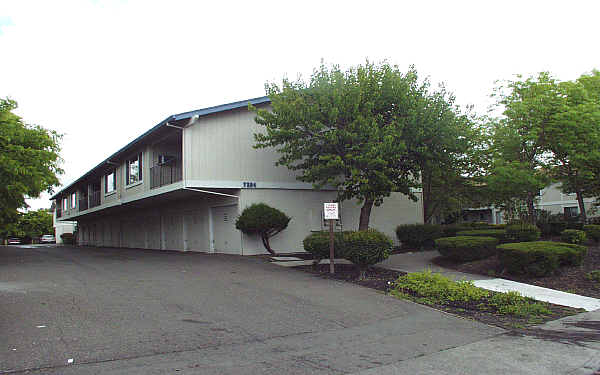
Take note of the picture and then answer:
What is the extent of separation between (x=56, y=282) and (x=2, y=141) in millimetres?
7772

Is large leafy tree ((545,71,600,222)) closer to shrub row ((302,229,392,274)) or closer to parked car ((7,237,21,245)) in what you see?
shrub row ((302,229,392,274))

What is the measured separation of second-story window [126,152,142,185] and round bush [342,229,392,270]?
1325 centimetres

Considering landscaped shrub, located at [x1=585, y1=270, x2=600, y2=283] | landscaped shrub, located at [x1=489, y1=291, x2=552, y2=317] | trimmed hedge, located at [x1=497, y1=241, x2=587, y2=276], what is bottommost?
landscaped shrub, located at [x1=489, y1=291, x2=552, y2=317]

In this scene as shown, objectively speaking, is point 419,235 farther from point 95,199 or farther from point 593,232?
point 95,199

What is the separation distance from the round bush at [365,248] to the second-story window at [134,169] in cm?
1325

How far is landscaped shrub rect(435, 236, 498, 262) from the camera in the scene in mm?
14250

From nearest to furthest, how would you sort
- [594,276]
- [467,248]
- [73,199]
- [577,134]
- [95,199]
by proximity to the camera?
[594,276], [467,248], [577,134], [95,199], [73,199]

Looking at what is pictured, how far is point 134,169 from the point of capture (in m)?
23.4

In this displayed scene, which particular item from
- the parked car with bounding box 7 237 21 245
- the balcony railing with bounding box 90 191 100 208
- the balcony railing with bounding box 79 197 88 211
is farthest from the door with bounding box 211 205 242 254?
the parked car with bounding box 7 237 21 245

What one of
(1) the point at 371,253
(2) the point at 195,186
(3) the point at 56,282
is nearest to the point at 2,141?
(2) the point at 195,186

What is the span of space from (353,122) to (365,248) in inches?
168

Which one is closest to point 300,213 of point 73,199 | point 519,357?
point 519,357

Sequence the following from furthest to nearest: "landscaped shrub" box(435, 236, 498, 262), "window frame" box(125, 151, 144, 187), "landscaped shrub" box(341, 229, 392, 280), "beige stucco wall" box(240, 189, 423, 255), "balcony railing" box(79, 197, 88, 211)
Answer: "balcony railing" box(79, 197, 88, 211), "window frame" box(125, 151, 144, 187), "beige stucco wall" box(240, 189, 423, 255), "landscaped shrub" box(435, 236, 498, 262), "landscaped shrub" box(341, 229, 392, 280)

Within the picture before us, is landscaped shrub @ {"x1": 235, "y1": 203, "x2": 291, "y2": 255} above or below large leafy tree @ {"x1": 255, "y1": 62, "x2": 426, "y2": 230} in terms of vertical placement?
below
